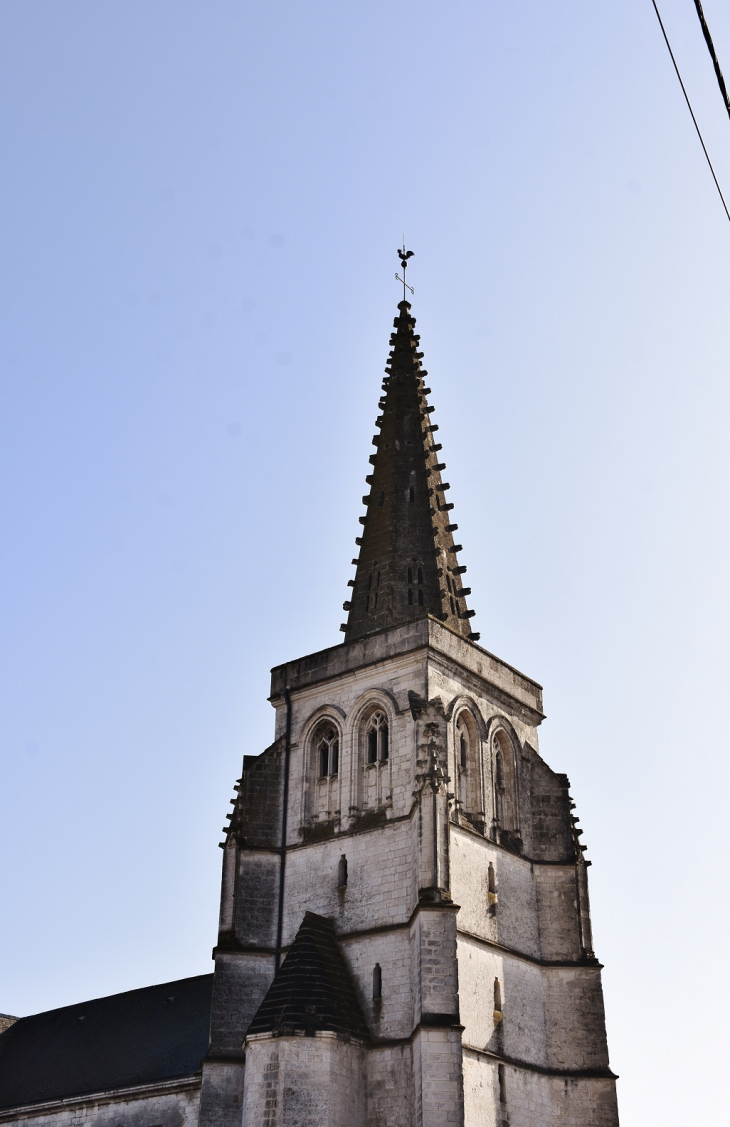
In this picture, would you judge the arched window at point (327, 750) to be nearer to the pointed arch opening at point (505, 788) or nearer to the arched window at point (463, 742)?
the arched window at point (463, 742)

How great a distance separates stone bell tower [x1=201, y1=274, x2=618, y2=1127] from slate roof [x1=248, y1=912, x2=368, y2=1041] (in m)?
0.05

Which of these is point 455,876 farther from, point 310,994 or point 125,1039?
point 125,1039

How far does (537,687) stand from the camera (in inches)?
1328

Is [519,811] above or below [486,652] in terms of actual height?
below

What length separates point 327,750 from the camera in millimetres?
31219

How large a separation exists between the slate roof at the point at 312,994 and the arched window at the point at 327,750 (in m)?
4.06

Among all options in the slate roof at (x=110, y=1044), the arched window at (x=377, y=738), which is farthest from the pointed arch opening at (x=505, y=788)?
the slate roof at (x=110, y=1044)

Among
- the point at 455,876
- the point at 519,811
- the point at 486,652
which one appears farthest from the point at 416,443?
the point at 455,876

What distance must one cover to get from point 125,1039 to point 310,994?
12820mm

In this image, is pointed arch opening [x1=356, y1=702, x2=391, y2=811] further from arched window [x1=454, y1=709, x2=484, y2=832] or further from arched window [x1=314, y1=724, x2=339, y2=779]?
arched window [x1=454, y1=709, x2=484, y2=832]

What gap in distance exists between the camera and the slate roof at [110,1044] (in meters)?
33.7

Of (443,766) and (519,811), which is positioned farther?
(519,811)

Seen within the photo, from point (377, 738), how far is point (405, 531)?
6.47 m

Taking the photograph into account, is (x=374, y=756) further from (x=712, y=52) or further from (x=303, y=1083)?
(x=712, y=52)
